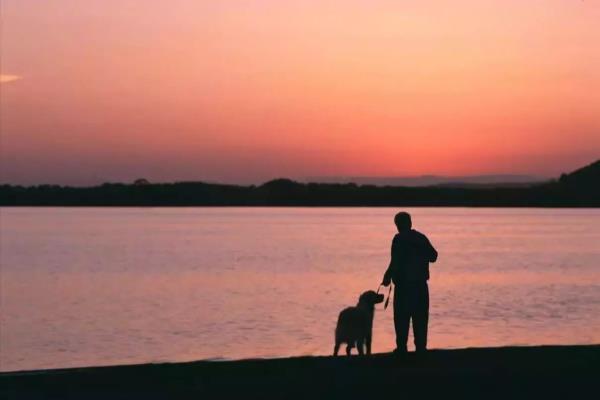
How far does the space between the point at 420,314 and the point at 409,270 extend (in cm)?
63

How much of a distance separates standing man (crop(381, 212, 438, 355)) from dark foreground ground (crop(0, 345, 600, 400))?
641 mm

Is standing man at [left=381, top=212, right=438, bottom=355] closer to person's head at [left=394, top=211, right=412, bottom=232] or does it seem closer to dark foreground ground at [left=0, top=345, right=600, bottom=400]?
person's head at [left=394, top=211, right=412, bottom=232]

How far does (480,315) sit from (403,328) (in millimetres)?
23721

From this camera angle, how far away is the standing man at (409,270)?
1288 centimetres

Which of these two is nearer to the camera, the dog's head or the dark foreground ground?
the dark foreground ground

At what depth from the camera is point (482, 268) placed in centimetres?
6531

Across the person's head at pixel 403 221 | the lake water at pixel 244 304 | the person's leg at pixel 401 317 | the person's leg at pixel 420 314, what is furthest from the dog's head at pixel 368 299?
the lake water at pixel 244 304

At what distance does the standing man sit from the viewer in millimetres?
12883

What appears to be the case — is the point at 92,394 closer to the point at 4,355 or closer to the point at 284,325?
the point at 4,355

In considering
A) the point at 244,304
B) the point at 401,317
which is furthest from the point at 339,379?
the point at 244,304

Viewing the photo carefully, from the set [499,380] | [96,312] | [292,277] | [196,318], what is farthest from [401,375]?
[292,277]

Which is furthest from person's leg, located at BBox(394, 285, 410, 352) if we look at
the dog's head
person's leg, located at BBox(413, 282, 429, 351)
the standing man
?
the dog's head

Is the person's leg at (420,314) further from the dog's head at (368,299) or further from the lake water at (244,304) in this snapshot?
the lake water at (244,304)

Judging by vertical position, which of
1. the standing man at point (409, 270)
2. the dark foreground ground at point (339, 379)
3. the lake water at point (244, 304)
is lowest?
the lake water at point (244, 304)
